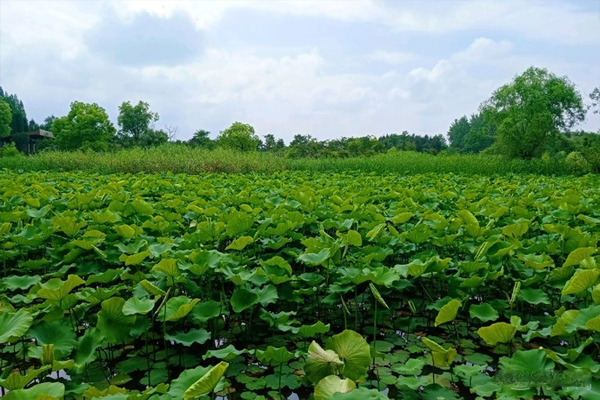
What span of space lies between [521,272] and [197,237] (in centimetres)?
221

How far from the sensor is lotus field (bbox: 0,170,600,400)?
201 cm

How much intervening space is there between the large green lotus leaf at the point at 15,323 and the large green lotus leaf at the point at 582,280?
7.93 ft

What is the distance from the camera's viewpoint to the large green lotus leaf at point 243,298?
258cm

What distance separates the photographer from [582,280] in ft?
7.96

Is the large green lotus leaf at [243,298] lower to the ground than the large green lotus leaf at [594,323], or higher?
lower

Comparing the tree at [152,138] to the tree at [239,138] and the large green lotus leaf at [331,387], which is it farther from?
the large green lotus leaf at [331,387]

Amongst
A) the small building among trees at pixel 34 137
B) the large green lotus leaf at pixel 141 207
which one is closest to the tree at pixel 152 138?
the small building among trees at pixel 34 137

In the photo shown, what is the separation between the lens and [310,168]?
62.6 feet

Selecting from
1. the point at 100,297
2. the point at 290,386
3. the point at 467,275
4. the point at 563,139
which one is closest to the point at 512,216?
the point at 467,275

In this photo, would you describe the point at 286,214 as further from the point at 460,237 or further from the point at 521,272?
the point at 521,272

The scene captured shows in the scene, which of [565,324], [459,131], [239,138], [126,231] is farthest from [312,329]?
[459,131]

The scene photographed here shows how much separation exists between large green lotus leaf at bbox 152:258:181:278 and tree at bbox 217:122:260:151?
127ft

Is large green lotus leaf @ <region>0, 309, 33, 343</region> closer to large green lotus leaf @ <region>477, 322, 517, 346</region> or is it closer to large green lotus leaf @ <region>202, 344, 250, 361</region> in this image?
large green lotus leaf @ <region>202, 344, 250, 361</region>

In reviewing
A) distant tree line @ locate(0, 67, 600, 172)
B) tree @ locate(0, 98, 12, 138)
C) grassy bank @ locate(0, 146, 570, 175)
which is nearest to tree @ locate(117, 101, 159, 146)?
distant tree line @ locate(0, 67, 600, 172)
